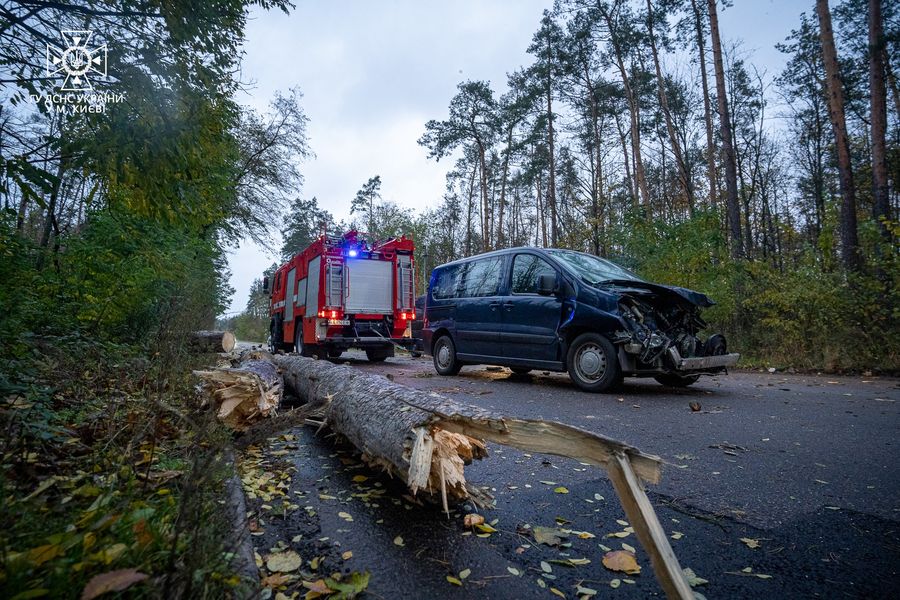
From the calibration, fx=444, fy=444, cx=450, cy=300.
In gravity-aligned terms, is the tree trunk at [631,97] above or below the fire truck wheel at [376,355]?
above

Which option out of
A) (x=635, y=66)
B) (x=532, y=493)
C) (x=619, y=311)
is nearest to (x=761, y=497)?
(x=532, y=493)

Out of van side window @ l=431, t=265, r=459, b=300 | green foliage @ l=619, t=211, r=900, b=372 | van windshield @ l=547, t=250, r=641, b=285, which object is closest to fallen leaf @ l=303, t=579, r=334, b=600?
van windshield @ l=547, t=250, r=641, b=285

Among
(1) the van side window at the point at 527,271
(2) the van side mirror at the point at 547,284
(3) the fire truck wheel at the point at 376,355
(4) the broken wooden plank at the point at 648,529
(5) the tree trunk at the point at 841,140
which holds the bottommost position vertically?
(4) the broken wooden plank at the point at 648,529

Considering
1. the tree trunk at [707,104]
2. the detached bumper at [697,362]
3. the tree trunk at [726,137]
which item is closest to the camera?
the detached bumper at [697,362]

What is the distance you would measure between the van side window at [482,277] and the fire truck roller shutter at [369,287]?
146 inches

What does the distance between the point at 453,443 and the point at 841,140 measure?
12.1m

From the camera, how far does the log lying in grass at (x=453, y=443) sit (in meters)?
1.29

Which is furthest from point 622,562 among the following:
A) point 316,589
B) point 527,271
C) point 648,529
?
point 527,271

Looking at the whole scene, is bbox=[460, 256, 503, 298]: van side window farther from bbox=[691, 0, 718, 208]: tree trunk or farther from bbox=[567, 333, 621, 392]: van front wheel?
bbox=[691, 0, 718, 208]: tree trunk

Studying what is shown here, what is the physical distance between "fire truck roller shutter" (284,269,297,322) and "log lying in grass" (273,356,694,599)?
31.7 feet

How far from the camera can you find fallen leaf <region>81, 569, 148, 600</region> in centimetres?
89

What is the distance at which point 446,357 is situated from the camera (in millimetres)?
8117

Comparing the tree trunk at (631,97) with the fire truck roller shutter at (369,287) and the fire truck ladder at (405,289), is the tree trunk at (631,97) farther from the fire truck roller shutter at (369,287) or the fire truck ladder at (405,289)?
the fire truck roller shutter at (369,287)

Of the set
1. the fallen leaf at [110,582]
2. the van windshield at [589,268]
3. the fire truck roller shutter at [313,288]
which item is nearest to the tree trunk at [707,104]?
the van windshield at [589,268]
